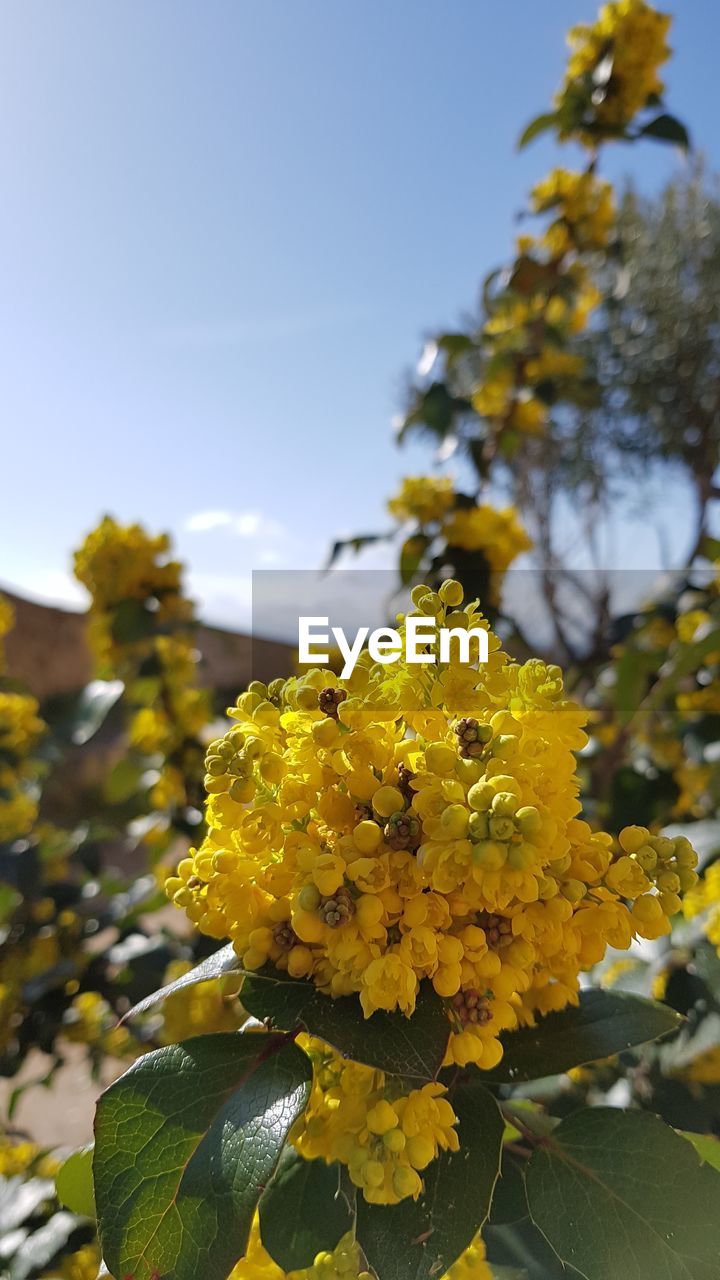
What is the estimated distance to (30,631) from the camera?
5.62 metres

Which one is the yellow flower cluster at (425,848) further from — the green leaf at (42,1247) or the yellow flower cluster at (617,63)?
Answer: the yellow flower cluster at (617,63)

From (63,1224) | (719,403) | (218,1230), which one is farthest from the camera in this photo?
(719,403)

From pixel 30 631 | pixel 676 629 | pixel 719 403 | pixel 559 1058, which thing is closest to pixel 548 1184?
pixel 559 1058

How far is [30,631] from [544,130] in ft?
16.6

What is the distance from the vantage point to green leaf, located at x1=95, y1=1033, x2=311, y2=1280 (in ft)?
1.16

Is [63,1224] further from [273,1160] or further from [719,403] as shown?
[719,403]

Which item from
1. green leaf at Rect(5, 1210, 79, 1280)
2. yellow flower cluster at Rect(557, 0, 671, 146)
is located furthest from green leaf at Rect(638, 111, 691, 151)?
green leaf at Rect(5, 1210, 79, 1280)

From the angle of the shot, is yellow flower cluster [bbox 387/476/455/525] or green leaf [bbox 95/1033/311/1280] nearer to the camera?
green leaf [bbox 95/1033/311/1280]

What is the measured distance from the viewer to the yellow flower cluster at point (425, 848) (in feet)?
1.19

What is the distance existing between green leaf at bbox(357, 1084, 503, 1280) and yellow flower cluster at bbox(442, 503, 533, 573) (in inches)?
41.2

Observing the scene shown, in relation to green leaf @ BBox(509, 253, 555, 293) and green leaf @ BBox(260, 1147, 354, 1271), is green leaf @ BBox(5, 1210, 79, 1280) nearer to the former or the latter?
green leaf @ BBox(260, 1147, 354, 1271)

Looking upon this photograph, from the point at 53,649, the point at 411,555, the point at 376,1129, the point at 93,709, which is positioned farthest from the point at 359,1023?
the point at 53,649

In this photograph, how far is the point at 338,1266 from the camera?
1.33 feet

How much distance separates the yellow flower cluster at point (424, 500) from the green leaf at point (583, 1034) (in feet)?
3.29
